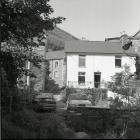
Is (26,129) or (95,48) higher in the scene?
(95,48)

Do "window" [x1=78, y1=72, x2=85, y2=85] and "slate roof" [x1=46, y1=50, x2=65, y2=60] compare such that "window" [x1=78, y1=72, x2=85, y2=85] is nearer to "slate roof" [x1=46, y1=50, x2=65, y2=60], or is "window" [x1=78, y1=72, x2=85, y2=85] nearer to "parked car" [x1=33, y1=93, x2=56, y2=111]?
"slate roof" [x1=46, y1=50, x2=65, y2=60]

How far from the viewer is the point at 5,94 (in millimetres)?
19375

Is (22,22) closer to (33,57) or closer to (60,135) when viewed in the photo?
(33,57)

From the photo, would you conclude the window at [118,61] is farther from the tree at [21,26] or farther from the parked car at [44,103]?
the tree at [21,26]

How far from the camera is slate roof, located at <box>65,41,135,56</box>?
52.0 meters

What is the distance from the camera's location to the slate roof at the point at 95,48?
171 ft

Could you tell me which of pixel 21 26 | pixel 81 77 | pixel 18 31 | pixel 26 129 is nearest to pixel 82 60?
pixel 81 77

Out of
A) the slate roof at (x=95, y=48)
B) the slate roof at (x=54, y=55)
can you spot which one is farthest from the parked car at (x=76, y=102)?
the slate roof at (x=54, y=55)

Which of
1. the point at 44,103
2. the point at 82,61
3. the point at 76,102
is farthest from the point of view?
the point at 82,61

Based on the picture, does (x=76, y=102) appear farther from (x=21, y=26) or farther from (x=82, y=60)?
(x=82, y=60)

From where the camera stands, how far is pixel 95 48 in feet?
175

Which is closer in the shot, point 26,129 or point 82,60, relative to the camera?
point 26,129

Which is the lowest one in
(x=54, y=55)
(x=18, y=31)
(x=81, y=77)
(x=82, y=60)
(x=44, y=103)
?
(x=44, y=103)

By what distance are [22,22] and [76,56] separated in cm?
3127
